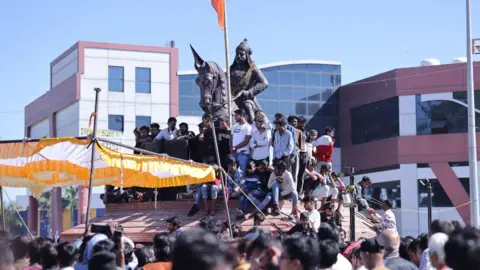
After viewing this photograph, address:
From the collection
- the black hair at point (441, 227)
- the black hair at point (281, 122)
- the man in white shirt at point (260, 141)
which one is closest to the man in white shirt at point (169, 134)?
the man in white shirt at point (260, 141)

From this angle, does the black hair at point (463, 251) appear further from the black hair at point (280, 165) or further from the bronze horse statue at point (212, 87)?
the bronze horse statue at point (212, 87)

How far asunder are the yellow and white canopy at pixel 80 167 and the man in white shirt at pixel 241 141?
6.37 feet

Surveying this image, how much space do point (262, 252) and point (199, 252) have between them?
3.54 meters

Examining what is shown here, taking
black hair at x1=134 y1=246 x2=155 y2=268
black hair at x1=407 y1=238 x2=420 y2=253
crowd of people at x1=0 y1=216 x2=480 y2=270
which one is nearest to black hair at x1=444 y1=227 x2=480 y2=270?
crowd of people at x1=0 y1=216 x2=480 y2=270

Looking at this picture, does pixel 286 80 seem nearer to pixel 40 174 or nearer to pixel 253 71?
pixel 253 71

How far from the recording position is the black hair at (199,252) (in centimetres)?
369

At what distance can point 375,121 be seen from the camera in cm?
5081

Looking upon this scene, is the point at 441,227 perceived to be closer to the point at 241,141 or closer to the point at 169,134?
the point at 241,141

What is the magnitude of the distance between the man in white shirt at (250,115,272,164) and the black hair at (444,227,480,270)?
458 inches

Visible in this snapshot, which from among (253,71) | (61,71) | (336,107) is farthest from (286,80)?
(253,71)

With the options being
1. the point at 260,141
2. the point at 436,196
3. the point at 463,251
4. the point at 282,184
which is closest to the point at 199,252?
the point at 463,251

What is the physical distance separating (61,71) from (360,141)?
2053 cm

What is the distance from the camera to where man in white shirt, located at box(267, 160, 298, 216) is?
626 inches

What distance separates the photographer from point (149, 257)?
9258mm
